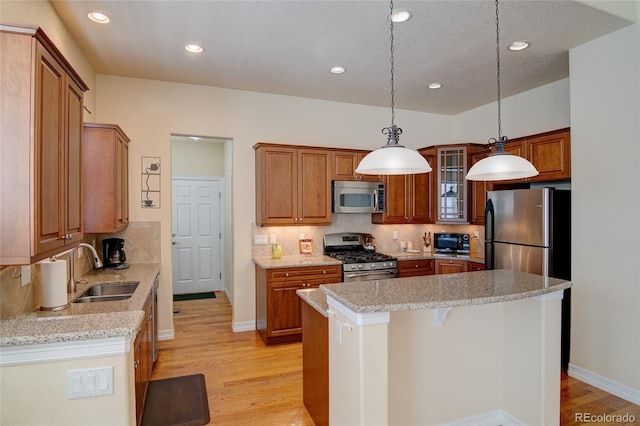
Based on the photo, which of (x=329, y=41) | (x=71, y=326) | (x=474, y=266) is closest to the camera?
(x=71, y=326)

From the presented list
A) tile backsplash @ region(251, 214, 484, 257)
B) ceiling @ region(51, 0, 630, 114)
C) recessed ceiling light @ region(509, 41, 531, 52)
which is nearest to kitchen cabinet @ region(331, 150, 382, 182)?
tile backsplash @ region(251, 214, 484, 257)

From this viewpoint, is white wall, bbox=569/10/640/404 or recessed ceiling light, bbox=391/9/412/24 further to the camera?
white wall, bbox=569/10/640/404

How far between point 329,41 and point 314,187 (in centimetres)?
180

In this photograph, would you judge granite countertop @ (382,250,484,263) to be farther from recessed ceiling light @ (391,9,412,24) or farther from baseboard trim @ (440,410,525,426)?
recessed ceiling light @ (391,9,412,24)

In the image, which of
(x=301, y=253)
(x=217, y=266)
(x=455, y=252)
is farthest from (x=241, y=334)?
(x=455, y=252)

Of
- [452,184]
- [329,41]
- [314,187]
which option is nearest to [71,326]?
[329,41]

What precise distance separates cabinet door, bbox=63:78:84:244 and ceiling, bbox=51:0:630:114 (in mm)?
1013

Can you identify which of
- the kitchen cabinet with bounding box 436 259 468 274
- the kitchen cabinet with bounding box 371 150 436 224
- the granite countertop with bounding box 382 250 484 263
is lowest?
the kitchen cabinet with bounding box 436 259 468 274

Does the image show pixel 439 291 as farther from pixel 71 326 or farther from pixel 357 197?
pixel 357 197

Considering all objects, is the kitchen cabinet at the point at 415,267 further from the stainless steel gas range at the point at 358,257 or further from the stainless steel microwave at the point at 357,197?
the stainless steel microwave at the point at 357,197

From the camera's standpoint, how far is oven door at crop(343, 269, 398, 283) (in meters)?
4.29

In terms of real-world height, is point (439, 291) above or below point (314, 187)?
below

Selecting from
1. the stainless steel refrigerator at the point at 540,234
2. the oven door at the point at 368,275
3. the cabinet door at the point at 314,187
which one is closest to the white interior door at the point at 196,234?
the cabinet door at the point at 314,187

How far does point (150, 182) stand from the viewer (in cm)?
414
